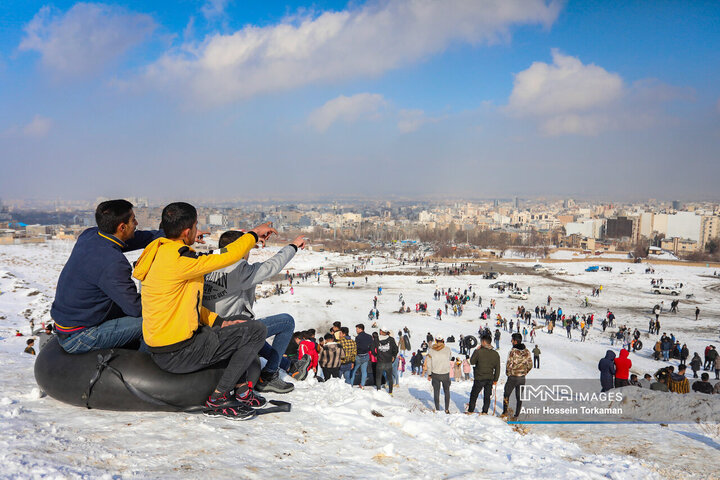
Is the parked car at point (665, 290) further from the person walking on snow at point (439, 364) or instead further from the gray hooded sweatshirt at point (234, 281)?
the gray hooded sweatshirt at point (234, 281)

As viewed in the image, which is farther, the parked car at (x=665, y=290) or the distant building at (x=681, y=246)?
the distant building at (x=681, y=246)

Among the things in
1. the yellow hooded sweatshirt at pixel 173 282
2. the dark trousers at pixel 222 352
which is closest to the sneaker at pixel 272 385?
the dark trousers at pixel 222 352

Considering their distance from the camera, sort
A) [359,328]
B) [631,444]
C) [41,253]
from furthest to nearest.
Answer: [41,253] < [359,328] < [631,444]

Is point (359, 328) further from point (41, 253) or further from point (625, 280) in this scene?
point (41, 253)

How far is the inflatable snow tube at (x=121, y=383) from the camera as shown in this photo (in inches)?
141

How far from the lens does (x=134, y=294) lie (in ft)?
11.9

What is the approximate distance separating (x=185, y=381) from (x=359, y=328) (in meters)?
5.76

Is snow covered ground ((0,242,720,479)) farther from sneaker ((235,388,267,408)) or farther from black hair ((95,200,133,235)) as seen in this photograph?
black hair ((95,200,133,235))

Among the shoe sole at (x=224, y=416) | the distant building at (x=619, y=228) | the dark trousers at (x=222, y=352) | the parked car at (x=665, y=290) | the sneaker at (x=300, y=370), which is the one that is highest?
the distant building at (x=619, y=228)

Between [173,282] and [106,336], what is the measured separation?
1.08 metres

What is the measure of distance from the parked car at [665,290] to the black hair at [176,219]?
177ft

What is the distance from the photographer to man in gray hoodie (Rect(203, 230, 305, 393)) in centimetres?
446

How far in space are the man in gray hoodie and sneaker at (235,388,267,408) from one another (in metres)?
0.56

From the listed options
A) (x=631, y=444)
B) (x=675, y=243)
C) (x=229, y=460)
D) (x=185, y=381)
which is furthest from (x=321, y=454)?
(x=675, y=243)
